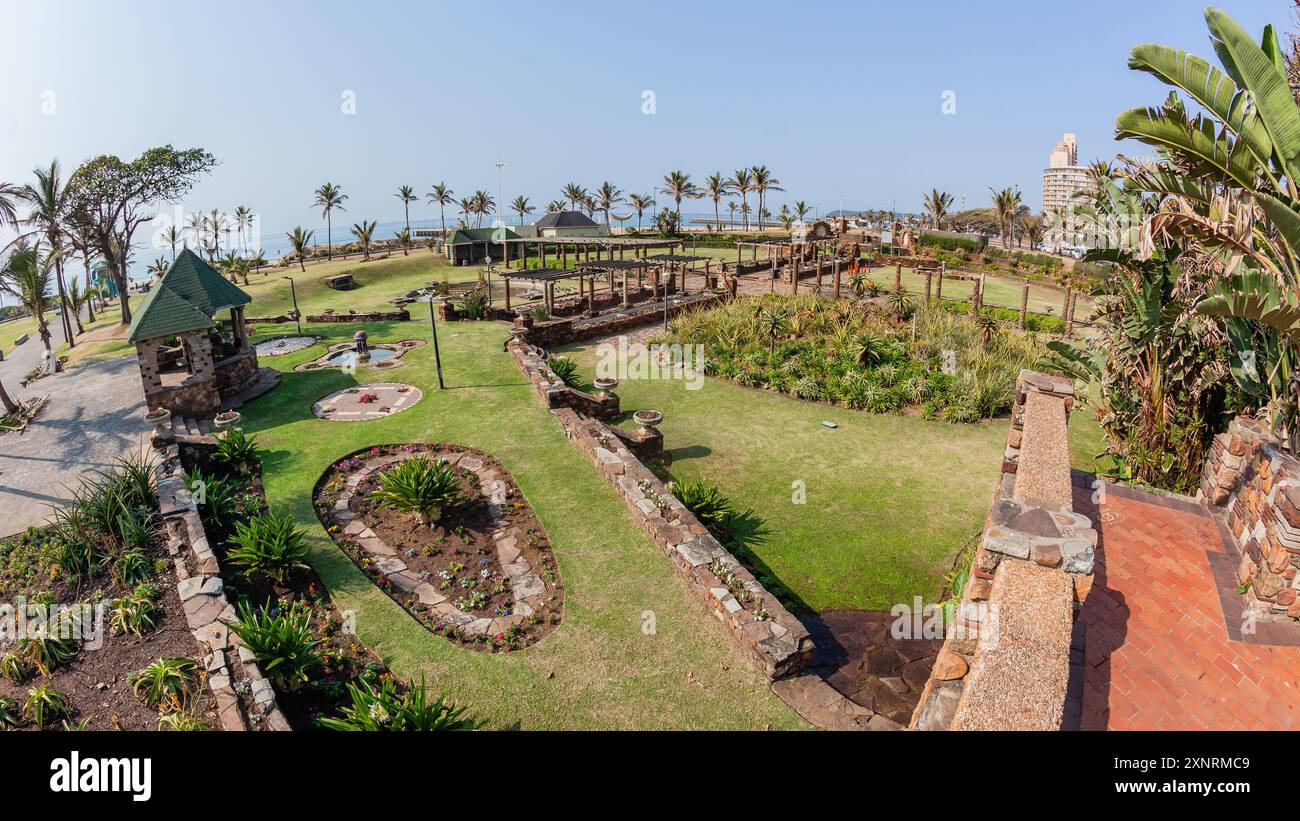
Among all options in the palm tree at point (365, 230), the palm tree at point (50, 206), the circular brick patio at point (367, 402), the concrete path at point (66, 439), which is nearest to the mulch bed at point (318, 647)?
the concrete path at point (66, 439)

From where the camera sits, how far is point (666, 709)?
698cm

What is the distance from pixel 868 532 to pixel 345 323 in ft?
83.9

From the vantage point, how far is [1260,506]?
7129 mm

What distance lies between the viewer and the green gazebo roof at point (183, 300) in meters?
15.2

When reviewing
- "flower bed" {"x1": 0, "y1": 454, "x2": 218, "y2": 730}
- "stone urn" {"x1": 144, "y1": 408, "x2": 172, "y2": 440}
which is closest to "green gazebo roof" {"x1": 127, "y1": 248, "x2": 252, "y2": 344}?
"stone urn" {"x1": 144, "y1": 408, "x2": 172, "y2": 440}

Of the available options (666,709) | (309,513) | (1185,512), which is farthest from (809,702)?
(309,513)

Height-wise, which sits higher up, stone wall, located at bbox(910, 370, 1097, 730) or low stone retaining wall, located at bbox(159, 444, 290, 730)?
stone wall, located at bbox(910, 370, 1097, 730)

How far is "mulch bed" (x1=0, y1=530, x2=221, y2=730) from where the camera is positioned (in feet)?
22.1

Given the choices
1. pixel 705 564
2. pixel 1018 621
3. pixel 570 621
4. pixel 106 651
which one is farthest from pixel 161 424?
pixel 1018 621

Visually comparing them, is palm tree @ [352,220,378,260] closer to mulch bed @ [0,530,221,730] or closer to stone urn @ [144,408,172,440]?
stone urn @ [144,408,172,440]

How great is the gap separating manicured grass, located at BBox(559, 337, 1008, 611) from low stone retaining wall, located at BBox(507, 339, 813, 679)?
171 cm

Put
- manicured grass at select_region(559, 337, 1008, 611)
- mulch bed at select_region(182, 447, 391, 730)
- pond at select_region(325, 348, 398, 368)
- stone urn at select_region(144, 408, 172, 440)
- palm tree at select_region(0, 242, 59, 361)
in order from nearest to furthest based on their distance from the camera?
1. mulch bed at select_region(182, 447, 391, 730)
2. manicured grass at select_region(559, 337, 1008, 611)
3. stone urn at select_region(144, 408, 172, 440)
4. palm tree at select_region(0, 242, 59, 361)
5. pond at select_region(325, 348, 398, 368)

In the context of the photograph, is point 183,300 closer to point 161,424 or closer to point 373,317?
point 161,424
